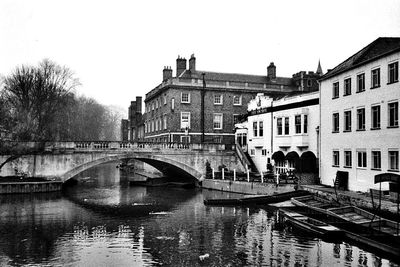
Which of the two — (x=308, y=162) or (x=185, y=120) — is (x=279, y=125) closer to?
(x=308, y=162)

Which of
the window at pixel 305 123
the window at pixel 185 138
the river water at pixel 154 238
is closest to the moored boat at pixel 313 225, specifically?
the river water at pixel 154 238

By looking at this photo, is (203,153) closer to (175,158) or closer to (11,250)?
(175,158)

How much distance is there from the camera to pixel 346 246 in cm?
1762

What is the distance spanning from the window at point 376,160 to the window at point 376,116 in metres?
1.61

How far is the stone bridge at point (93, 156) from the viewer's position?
3731cm

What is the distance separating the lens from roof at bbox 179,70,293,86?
51.8 m

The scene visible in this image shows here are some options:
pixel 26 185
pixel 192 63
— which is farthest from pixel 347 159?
pixel 192 63

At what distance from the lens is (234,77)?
54469 mm

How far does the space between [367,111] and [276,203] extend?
887cm

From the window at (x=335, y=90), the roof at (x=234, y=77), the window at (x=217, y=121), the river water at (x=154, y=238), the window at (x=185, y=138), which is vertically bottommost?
the river water at (x=154, y=238)

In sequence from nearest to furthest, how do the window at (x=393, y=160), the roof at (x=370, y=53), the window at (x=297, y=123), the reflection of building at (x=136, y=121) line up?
the window at (x=393, y=160), the roof at (x=370, y=53), the window at (x=297, y=123), the reflection of building at (x=136, y=121)

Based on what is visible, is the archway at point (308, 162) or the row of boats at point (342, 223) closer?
the row of boats at point (342, 223)

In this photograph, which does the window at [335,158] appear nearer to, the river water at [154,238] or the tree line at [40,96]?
the river water at [154,238]

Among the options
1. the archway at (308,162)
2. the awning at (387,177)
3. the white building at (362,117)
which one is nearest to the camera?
the awning at (387,177)
